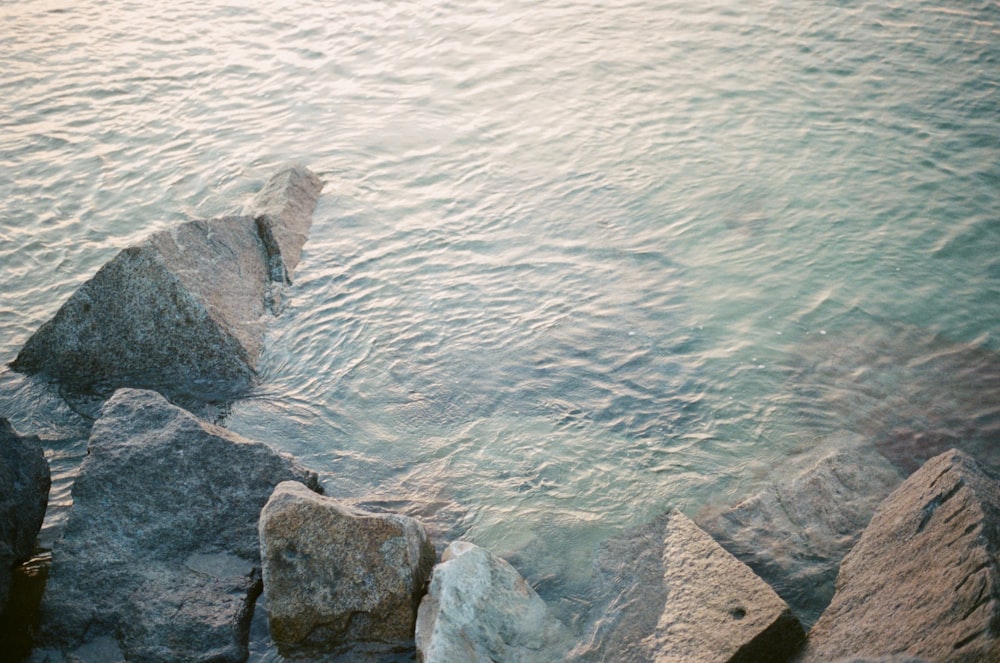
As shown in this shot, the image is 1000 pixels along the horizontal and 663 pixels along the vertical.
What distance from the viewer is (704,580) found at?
4.88 metres

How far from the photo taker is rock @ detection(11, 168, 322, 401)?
6.80 m

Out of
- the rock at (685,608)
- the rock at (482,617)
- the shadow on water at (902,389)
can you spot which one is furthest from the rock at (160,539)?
the shadow on water at (902,389)

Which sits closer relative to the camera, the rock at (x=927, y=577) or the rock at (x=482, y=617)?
the rock at (x=927, y=577)

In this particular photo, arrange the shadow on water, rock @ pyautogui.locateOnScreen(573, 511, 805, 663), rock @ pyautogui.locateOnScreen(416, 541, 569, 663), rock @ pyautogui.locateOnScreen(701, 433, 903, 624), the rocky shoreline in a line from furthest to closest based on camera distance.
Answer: the shadow on water, rock @ pyautogui.locateOnScreen(701, 433, 903, 624), rock @ pyautogui.locateOnScreen(416, 541, 569, 663), rock @ pyautogui.locateOnScreen(573, 511, 805, 663), the rocky shoreline

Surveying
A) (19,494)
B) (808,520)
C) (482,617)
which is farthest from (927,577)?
(19,494)

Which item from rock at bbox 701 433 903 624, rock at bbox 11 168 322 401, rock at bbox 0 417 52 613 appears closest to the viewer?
rock at bbox 0 417 52 613

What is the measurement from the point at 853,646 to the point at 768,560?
132cm

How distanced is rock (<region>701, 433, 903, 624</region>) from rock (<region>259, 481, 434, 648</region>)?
7.29 ft

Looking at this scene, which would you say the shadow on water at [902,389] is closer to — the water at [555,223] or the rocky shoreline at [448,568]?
the water at [555,223]

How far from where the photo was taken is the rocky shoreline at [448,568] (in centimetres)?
431

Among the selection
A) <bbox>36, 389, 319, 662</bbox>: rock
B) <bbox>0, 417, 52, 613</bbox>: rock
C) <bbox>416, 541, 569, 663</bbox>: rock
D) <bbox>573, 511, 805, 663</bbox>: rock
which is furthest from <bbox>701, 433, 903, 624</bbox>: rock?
<bbox>0, 417, 52, 613</bbox>: rock

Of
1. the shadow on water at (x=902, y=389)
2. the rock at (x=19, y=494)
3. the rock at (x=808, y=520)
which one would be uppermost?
the rock at (x=19, y=494)

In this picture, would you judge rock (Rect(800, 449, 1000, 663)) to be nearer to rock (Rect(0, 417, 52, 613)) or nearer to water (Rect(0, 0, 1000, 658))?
water (Rect(0, 0, 1000, 658))

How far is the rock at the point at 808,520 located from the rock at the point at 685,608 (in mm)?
510
